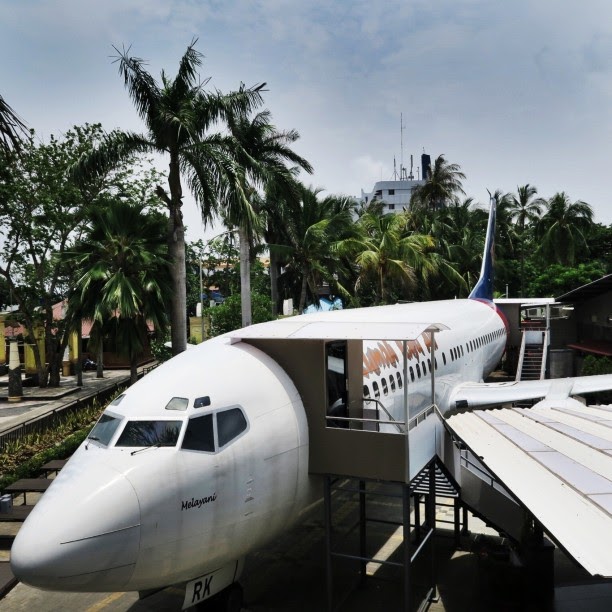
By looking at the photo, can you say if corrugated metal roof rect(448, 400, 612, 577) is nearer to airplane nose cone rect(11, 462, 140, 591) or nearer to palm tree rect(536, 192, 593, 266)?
airplane nose cone rect(11, 462, 140, 591)

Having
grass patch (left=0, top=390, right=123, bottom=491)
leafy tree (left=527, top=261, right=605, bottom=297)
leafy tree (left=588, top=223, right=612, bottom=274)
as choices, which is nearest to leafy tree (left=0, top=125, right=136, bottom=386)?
grass patch (left=0, top=390, right=123, bottom=491)

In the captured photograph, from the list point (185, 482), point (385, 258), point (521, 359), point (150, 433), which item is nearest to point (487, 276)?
point (521, 359)

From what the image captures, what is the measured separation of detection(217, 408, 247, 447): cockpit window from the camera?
347 inches

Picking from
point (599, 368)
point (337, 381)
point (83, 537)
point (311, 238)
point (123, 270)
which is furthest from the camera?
point (311, 238)

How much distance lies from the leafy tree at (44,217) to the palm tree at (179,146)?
1057 cm

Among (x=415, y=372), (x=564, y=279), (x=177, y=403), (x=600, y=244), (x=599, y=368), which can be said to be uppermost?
(x=600, y=244)

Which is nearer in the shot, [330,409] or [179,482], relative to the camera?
[179,482]

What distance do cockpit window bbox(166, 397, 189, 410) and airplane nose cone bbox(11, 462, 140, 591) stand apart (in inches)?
49.9

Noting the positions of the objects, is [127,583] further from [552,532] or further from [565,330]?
[565,330]

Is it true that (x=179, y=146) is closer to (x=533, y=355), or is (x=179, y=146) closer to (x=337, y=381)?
(x=337, y=381)

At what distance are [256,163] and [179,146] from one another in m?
3.37

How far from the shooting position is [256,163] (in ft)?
81.9

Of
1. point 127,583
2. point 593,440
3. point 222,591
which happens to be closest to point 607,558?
point 593,440

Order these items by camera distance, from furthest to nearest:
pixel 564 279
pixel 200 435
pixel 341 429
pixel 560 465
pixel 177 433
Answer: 1. pixel 564 279
2. pixel 341 429
3. pixel 200 435
4. pixel 177 433
5. pixel 560 465
